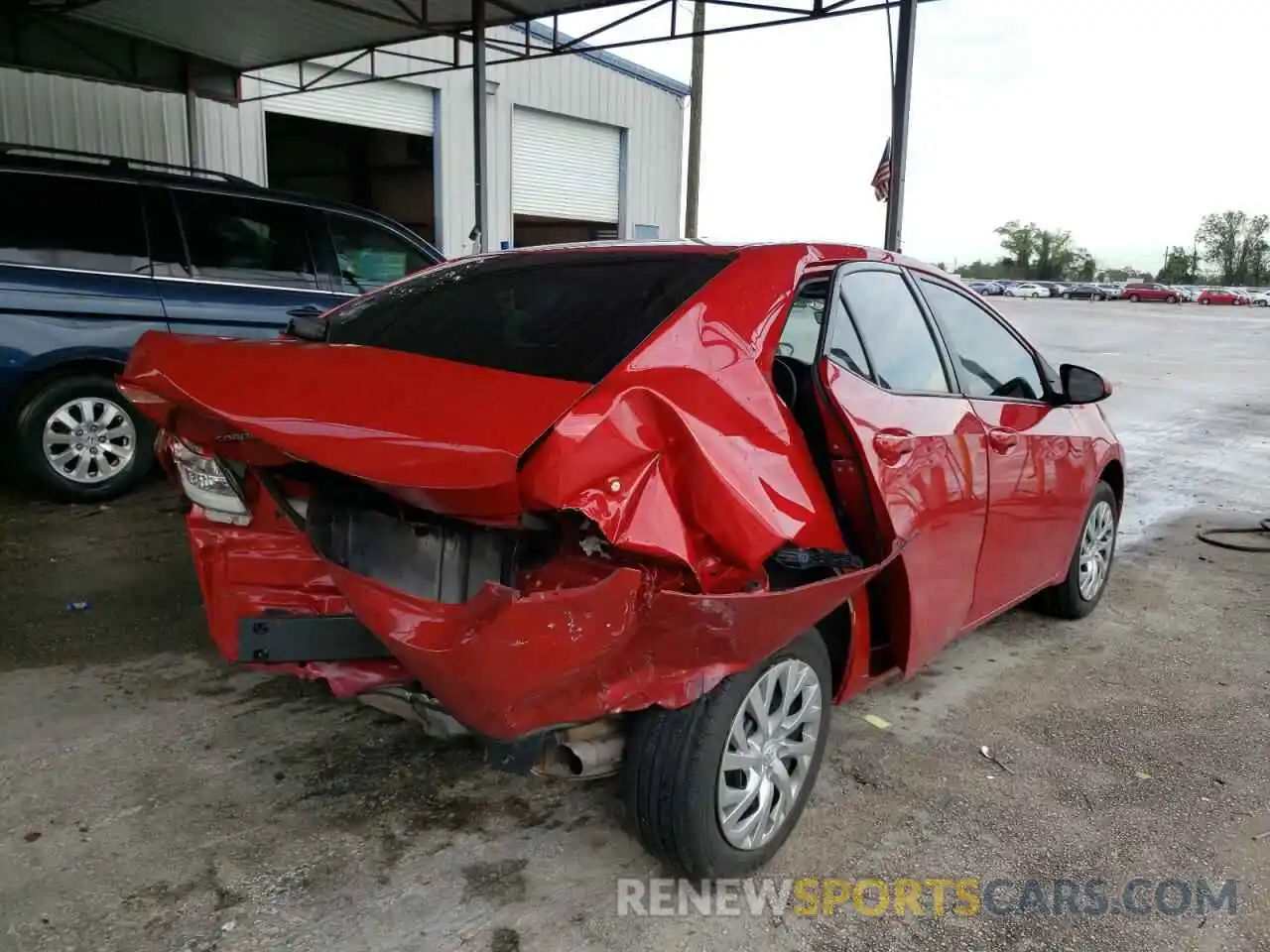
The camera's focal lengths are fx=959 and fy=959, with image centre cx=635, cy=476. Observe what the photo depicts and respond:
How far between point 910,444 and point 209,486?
1941mm

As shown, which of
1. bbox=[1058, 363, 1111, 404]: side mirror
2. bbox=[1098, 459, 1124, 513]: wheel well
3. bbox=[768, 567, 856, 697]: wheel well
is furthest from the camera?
bbox=[1098, 459, 1124, 513]: wheel well

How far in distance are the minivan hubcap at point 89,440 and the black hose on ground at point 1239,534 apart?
21.8 ft

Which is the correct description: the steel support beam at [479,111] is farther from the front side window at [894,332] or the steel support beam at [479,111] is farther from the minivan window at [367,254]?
the front side window at [894,332]

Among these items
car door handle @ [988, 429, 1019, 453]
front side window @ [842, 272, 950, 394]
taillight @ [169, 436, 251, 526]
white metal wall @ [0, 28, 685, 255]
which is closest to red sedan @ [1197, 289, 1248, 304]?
white metal wall @ [0, 28, 685, 255]

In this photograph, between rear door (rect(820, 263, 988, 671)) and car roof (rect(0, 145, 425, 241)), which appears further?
car roof (rect(0, 145, 425, 241))

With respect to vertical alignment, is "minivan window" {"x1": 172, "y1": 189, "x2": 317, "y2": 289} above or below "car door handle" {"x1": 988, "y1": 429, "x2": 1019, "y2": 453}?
above

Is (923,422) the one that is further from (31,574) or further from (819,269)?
(31,574)

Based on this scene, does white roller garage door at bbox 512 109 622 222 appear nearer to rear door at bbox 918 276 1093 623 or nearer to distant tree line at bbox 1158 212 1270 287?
rear door at bbox 918 276 1093 623

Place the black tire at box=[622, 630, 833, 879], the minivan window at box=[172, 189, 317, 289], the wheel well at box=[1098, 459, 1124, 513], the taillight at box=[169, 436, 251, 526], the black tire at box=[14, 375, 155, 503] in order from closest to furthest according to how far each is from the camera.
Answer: the black tire at box=[622, 630, 833, 879], the taillight at box=[169, 436, 251, 526], the wheel well at box=[1098, 459, 1124, 513], the black tire at box=[14, 375, 155, 503], the minivan window at box=[172, 189, 317, 289]

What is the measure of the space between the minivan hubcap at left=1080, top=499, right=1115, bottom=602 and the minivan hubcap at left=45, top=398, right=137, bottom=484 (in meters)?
5.31

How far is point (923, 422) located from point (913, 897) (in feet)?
4.31

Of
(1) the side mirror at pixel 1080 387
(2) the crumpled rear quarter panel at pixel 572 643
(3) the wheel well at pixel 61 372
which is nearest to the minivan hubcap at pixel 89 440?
(3) the wheel well at pixel 61 372

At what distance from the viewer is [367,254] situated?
264 inches

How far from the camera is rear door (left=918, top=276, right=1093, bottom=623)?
330 cm
